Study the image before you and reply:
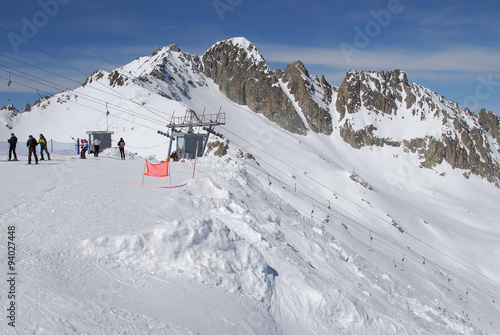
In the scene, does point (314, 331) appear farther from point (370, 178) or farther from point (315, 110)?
point (315, 110)

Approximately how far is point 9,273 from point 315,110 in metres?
101

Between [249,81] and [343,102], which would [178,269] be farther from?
[343,102]

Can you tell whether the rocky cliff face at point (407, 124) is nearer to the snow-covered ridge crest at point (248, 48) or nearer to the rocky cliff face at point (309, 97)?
the rocky cliff face at point (309, 97)

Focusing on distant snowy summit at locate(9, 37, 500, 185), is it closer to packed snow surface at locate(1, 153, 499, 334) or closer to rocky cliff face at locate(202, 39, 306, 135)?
rocky cliff face at locate(202, 39, 306, 135)

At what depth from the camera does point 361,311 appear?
9.55m

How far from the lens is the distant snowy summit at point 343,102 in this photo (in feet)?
314

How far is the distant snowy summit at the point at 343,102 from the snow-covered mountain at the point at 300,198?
48cm

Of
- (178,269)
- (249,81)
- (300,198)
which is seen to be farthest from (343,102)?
(178,269)

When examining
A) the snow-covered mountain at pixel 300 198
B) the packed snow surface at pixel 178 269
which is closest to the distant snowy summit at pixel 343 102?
the snow-covered mountain at pixel 300 198

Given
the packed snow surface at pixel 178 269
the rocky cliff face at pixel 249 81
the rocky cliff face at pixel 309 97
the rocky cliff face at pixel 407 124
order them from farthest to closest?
the rocky cliff face at pixel 407 124, the rocky cliff face at pixel 309 97, the rocky cliff face at pixel 249 81, the packed snow surface at pixel 178 269

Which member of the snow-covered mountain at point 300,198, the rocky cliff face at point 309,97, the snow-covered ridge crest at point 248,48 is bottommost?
the snow-covered mountain at point 300,198

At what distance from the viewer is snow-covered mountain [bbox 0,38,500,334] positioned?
890 centimetres

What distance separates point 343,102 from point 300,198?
260 feet

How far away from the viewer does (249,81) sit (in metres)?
98.6
